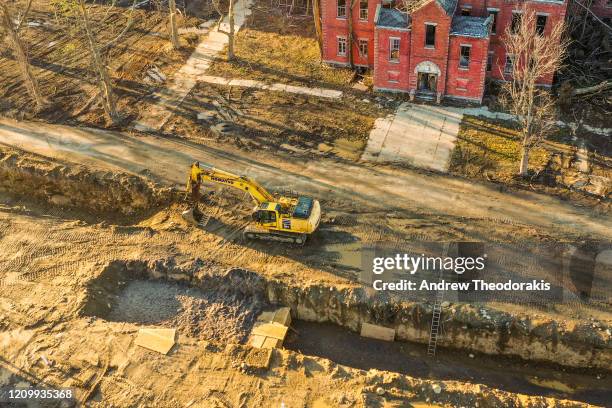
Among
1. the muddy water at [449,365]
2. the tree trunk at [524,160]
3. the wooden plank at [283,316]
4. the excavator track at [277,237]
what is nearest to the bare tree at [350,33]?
the tree trunk at [524,160]

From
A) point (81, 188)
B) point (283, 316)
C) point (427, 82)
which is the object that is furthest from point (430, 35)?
point (81, 188)

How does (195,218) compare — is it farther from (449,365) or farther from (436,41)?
(436,41)

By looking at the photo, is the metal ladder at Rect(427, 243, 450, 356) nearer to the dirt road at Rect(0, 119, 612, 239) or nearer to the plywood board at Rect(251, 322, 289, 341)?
the dirt road at Rect(0, 119, 612, 239)

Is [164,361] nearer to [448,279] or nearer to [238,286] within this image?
[238,286]

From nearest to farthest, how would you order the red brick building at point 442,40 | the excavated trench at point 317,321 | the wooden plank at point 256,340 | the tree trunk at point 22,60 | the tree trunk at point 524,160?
the excavated trench at point 317,321
the wooden plank at point 256,340
the tree trunk at point 524,160
the tree trunk at point 22,60
the red brick building at point 442,40

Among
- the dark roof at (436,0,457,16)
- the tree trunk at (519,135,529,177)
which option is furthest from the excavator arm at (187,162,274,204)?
the dark roof at (436,0,457,16)

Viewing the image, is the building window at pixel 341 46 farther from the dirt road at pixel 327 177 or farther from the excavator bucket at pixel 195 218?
the excavator bucket at pixel 195 218
